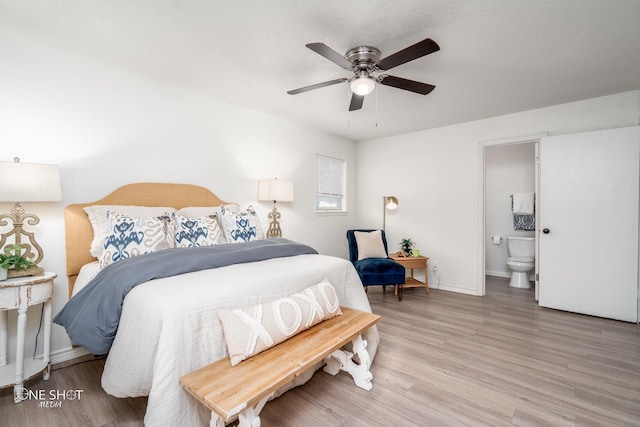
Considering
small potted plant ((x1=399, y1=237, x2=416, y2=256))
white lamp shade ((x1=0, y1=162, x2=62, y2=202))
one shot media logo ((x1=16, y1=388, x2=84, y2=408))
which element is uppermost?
white lamp shade ((x1=0, y1=162, x2=62, y2=202))

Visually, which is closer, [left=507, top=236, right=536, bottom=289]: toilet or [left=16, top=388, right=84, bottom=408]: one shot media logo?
[left=16, top=388, right=84, bottom=408]: one shot media logo

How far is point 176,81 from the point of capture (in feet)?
Answer: 9.36

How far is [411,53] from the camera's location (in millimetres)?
1838

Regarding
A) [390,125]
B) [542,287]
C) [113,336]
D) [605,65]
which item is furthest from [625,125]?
[113,336]

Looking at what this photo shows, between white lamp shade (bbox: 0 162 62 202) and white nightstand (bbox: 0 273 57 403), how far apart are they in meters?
0.54

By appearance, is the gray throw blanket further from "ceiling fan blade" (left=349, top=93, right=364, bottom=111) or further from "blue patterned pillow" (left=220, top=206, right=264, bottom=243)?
"ceiling fan blade" (left=349, top=93, right=364, bottom=111)

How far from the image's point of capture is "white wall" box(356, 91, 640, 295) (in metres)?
3.58

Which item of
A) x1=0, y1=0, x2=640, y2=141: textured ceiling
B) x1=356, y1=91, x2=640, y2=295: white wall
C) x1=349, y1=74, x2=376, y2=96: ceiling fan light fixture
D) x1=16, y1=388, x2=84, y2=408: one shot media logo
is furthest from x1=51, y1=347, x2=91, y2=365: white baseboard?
x1=356, y1=91, x2=640, y2=295: white wall

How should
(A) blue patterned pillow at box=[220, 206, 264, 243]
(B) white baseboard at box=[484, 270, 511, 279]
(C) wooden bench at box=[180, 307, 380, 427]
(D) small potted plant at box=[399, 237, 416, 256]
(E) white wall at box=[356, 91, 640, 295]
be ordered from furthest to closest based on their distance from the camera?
(B) white baseboard at box=[484, 270, 511, 279]
(D) small potted plant at box=[399, 237, 416, 256]
(E) white wall at box=[356, 91, 640, 295]
(A) blue patterned pillow at box=[220, 206, 264, 243]
(C) wooden bench at box=[180, 307, 380, 427]

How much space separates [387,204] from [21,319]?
14.0 ft

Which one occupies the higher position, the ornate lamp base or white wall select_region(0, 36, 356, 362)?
white wall select_region(0, 36, 356, 362)

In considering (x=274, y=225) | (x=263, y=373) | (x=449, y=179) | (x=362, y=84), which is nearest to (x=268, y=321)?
(x=263, y=373)

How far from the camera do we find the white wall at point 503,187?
192 inches

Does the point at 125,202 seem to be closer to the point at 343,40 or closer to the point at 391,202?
the point at 343,40
